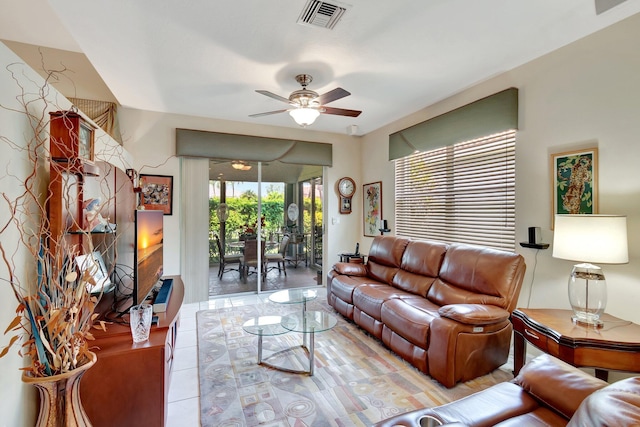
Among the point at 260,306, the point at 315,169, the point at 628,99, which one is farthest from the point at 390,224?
the point at 628,99

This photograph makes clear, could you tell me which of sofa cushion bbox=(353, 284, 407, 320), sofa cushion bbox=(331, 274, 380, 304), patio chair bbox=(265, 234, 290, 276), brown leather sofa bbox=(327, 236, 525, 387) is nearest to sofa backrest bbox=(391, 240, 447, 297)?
brown leather sofa bbox=(327, 236, 525, 387)

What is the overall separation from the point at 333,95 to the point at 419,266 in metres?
2.10

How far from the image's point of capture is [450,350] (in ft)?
7.16

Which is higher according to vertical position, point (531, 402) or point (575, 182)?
point (575, 182)

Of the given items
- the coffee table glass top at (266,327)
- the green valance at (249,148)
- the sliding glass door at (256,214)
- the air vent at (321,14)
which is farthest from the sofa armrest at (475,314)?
the green valance at (249,148)

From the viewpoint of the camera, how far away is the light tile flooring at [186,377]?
1.95 m

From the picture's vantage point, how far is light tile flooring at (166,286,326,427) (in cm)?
195

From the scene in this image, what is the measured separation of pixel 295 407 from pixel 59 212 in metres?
1.90

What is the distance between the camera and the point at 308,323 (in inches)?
104

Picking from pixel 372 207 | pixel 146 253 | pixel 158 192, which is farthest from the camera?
pixel 372 207

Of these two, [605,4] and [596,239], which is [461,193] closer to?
[596,239]

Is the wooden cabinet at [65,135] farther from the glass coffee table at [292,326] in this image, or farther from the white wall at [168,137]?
the white wall at [168,137]

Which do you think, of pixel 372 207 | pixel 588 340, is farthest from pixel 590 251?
A: pixel 372 207

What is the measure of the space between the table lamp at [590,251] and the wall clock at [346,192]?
350 cm
